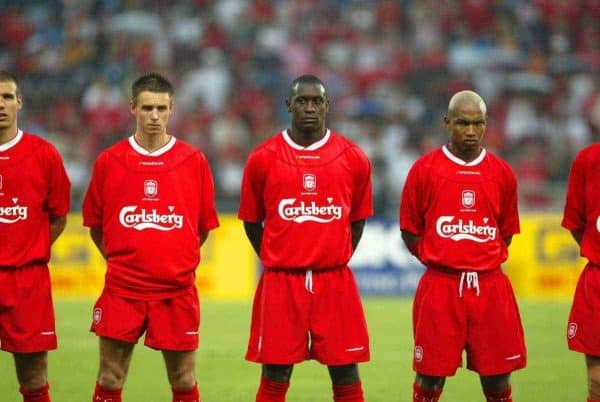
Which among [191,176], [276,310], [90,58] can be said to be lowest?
[276,310]

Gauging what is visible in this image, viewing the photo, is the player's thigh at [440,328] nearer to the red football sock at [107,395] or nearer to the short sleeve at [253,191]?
the short sleeve at [253,191]

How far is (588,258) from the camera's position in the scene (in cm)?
775

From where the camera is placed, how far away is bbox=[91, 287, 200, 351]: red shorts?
7340 mm

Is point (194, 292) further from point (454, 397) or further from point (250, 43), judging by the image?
point (250, 43)

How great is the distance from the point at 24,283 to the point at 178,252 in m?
0.99

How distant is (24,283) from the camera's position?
759 centimetres

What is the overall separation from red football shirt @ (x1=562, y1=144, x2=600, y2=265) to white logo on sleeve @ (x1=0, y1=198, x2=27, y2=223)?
11.1 ft

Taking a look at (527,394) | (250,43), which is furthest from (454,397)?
(250,43)

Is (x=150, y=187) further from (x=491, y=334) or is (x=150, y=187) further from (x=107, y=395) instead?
(x=491, y=334)

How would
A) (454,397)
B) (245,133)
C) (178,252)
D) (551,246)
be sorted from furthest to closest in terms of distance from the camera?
(245,133) → (551,246) → (454,397) → (178,252)

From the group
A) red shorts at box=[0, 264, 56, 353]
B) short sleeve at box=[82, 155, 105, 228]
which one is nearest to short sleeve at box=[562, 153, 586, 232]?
short sleeve at box=[82, 155, 105, 228]

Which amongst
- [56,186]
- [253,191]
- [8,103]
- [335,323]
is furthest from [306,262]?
[8,103]

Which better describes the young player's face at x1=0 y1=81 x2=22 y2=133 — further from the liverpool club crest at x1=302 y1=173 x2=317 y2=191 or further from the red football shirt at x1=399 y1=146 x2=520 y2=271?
the red football shirt at x1=399 y1=146 x2=520 y2=271

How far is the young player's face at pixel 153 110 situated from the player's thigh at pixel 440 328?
6.24ft
